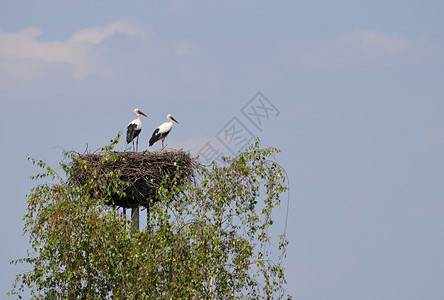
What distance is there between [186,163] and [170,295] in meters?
4.74

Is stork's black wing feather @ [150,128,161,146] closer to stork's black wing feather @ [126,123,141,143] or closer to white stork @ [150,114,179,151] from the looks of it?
white stork @ [150,114,179,151]

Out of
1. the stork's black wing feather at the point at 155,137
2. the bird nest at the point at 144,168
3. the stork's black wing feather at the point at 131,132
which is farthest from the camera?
the stork's black wing feather at the point at 155,137

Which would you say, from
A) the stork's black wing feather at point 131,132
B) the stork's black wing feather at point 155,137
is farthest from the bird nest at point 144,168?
the stork's black wing feather at point 155,137

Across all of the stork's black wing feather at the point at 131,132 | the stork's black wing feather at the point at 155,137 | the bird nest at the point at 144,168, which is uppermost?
the stork's black wing feather at the point at 155,137

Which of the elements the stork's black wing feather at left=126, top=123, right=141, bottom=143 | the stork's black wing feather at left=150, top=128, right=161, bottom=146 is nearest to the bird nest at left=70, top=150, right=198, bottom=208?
the stork's black wing feather at left=126, top=123, right=141, bottom=143

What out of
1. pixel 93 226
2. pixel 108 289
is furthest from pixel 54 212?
pixel 108 289

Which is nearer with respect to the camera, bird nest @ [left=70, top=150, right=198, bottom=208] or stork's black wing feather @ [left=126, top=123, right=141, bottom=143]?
bird nest @ [left=70, top=150, right=198, bottom=208]

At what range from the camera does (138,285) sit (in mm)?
11164

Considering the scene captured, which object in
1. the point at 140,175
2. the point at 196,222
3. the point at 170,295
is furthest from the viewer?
the point at 140,175

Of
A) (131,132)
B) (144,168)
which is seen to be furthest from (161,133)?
(144,168)

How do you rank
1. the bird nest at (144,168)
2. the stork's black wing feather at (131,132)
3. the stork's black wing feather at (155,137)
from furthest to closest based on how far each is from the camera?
the stork's black wing feather at (155,137) < the stork's black wing feather at (131,132) < the bird nest at (144,168)

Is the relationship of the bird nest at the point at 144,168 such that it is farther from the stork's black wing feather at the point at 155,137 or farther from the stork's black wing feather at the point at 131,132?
the stork's black wing feather at the point at 155,137

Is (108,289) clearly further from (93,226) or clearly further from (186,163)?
(186,163)

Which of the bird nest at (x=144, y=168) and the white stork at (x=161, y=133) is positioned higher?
the white stork at (x=161, y=133)
